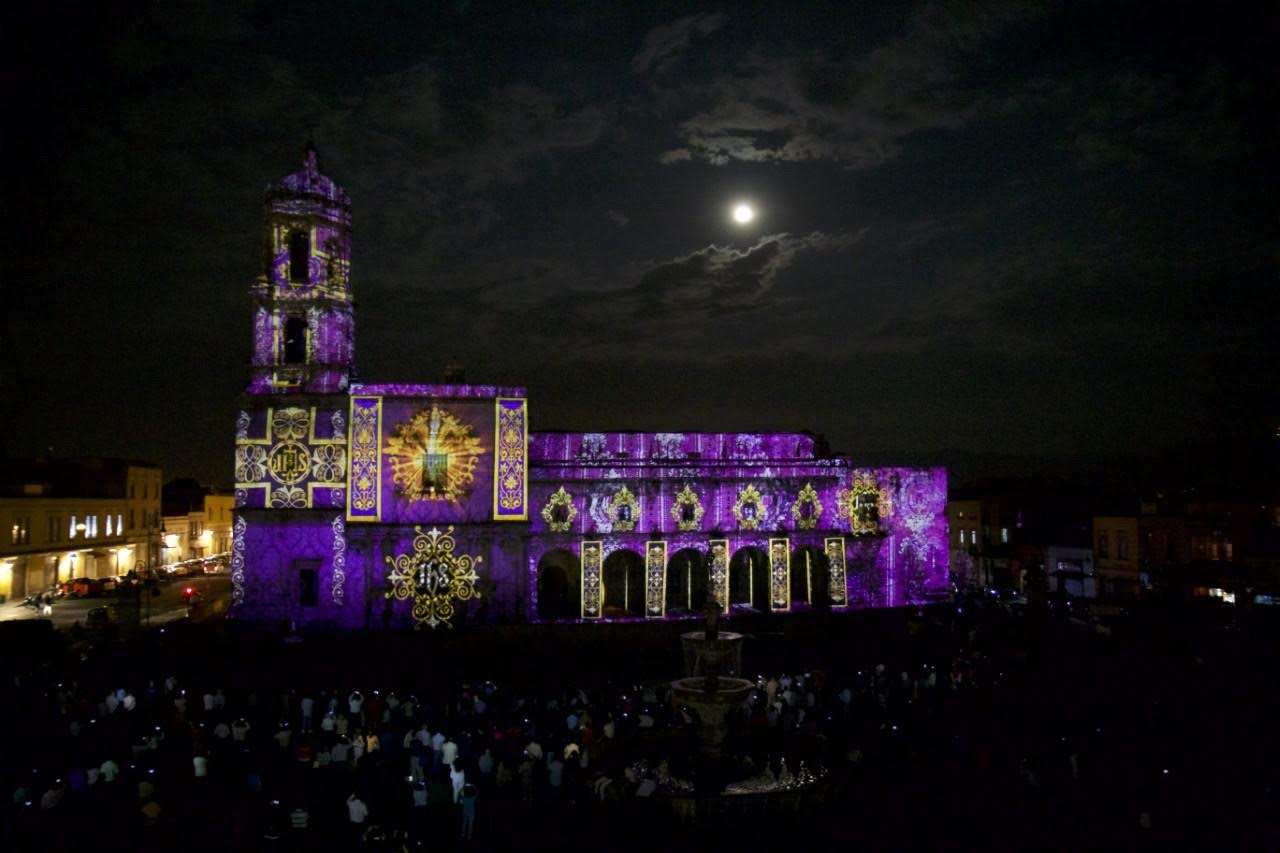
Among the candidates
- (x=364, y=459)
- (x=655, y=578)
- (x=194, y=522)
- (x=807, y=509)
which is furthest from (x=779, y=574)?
(x=194, y=522)

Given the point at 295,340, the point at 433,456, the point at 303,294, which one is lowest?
the point at 433,456

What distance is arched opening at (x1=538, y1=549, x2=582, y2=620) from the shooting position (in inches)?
1598

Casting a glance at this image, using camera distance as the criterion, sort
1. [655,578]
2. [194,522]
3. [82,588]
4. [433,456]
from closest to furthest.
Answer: [433,456], [655,578], [82,588], [194,522]

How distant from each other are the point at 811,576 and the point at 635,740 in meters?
24.0

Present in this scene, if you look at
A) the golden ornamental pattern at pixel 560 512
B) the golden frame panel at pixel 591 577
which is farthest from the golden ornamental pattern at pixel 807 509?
the golden ornamental pattern at pixel 560 512

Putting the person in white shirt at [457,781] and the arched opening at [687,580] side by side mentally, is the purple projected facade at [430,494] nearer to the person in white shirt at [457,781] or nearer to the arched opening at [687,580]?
the arched opening at [687,580]

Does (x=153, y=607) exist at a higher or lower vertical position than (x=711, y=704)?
lower

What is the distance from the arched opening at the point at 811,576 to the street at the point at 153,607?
2628 cm

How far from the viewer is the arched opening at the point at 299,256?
3753cm

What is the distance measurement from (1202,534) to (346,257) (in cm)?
4301

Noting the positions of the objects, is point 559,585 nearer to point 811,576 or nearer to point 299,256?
point 811,576

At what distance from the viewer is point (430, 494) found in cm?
3653

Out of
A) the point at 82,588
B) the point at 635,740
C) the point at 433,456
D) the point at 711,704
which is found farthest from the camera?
the point at 82,588

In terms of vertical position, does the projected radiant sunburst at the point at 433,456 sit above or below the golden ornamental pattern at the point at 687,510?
above
